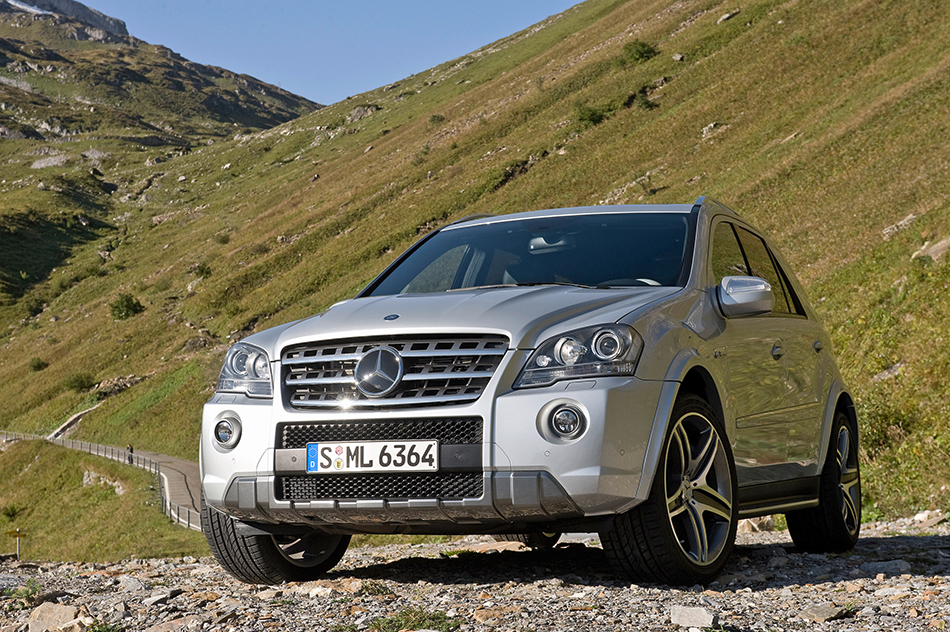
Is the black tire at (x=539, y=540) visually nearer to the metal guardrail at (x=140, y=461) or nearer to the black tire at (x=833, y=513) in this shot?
the black tire at (x=833, y=513)

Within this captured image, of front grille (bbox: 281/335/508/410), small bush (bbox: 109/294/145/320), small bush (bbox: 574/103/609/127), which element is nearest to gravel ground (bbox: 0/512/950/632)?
front grille (bbox: 281/335/508/410)

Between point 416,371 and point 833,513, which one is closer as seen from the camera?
point 416,371

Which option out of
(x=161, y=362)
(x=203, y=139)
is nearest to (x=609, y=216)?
(x=161, y=362)

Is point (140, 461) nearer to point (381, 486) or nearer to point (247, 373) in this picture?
point (247, 373)

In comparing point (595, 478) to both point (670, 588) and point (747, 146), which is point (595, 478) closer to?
point (670, 588)

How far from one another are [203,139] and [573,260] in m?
202

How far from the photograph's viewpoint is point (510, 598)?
158 inches

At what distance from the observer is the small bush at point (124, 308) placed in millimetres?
66050

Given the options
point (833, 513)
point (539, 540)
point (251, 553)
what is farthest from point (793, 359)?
point (251, 553)

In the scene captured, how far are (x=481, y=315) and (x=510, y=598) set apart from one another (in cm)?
125

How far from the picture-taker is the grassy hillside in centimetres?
1500

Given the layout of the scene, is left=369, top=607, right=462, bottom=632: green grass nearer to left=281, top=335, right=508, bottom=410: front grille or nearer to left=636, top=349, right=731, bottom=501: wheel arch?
left=281, top=335, right=508, bottom=410: front grille

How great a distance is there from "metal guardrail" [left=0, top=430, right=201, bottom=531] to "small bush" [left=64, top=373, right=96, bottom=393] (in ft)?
13.3

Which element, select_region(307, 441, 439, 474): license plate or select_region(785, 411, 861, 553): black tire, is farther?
select_region(785, 411, 861, 553): black tire
